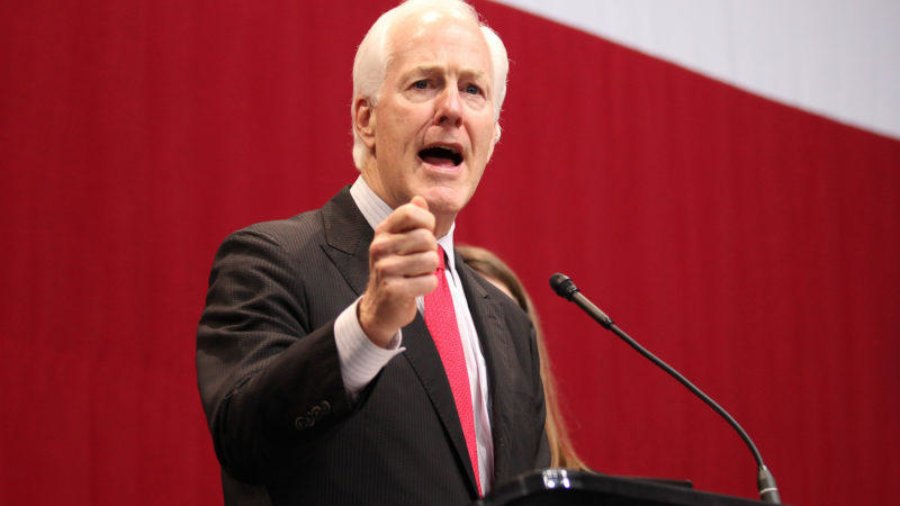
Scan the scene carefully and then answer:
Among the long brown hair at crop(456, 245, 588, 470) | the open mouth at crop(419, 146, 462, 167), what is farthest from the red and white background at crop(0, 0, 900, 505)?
the open mouth at crop(419, 146, 462, 167)

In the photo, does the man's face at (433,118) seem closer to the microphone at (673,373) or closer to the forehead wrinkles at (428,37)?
the forehead wrinkles at (428,37)

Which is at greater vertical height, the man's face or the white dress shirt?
the man's face

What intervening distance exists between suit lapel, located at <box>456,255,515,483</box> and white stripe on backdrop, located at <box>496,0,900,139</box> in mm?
1692

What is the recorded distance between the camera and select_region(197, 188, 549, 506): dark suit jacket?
52.0 inches

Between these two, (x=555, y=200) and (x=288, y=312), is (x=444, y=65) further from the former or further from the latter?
(x=555, y=200)

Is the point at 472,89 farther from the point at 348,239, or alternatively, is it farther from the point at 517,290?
the point at 517,290

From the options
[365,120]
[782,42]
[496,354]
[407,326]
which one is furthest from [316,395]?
[782,42]

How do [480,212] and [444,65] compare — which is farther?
[480,212]

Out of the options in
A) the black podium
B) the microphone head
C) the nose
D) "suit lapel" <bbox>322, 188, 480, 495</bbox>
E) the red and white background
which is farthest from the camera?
the red and white background

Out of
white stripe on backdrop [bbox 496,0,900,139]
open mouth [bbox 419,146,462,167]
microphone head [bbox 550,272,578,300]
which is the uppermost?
white stripe on backdrop [bbox 496,0,900,139]

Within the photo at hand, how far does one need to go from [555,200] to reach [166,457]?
1.47 m

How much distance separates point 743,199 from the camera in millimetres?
4000

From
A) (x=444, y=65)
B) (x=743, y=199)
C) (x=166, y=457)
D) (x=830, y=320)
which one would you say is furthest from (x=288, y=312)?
(x=830, y=320)

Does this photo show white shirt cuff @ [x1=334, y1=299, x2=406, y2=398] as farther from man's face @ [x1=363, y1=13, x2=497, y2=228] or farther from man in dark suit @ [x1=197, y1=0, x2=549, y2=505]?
Answer: man's face @ [x1=363, y1=13, x2=497, y2=228]
